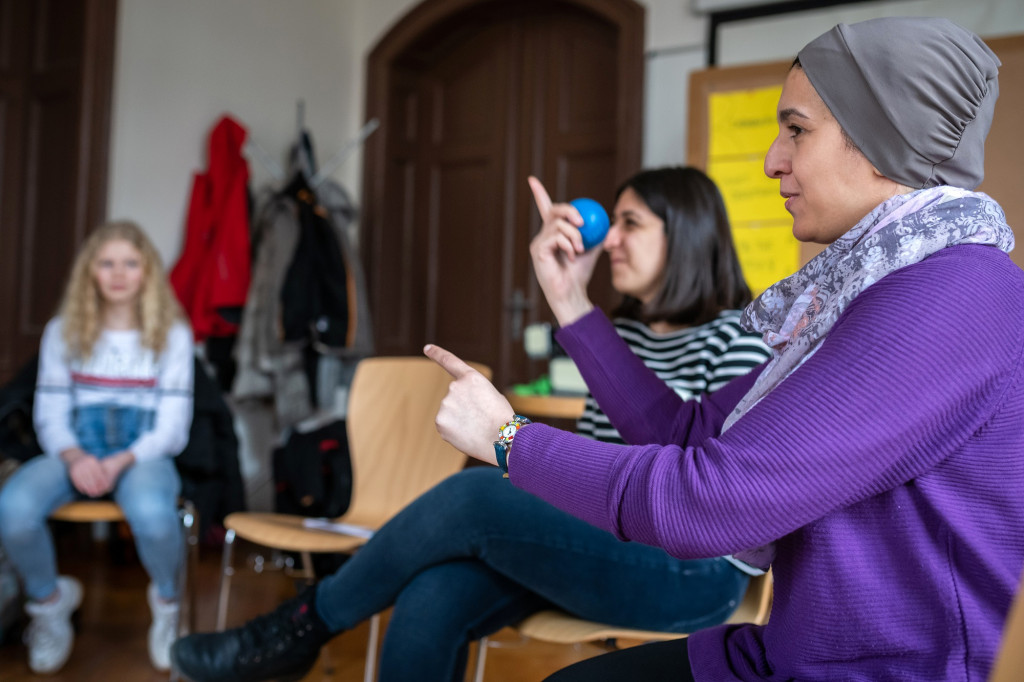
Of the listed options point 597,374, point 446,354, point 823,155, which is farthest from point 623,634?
point 823,155

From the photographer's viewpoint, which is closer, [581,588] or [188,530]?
[581,588]

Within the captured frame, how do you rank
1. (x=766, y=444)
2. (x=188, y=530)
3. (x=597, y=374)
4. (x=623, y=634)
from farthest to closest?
(x=188, y=530), (x=623, y=634), (x=597, y=374), (x=766, y=444)

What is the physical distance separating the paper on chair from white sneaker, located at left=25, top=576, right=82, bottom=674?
711 mm

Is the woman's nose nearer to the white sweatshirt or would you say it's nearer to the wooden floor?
the wooden floor

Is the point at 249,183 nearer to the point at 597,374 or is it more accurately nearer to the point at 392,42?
the point at 392,42

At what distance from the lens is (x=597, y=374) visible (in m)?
1.31

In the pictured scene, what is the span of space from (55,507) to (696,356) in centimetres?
186

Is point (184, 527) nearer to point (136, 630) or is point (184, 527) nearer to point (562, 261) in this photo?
point (136, 630)

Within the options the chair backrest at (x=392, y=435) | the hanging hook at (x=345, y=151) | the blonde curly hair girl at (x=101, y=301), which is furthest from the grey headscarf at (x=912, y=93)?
the hanging hook at (x=345, y=151)

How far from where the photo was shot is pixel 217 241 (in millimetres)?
4027

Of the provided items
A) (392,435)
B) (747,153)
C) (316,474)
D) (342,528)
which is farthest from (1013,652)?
(747,153)

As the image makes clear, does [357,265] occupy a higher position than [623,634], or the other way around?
[357,265]

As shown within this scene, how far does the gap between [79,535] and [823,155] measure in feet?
12.9

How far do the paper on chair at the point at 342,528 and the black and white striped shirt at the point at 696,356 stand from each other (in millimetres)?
765
